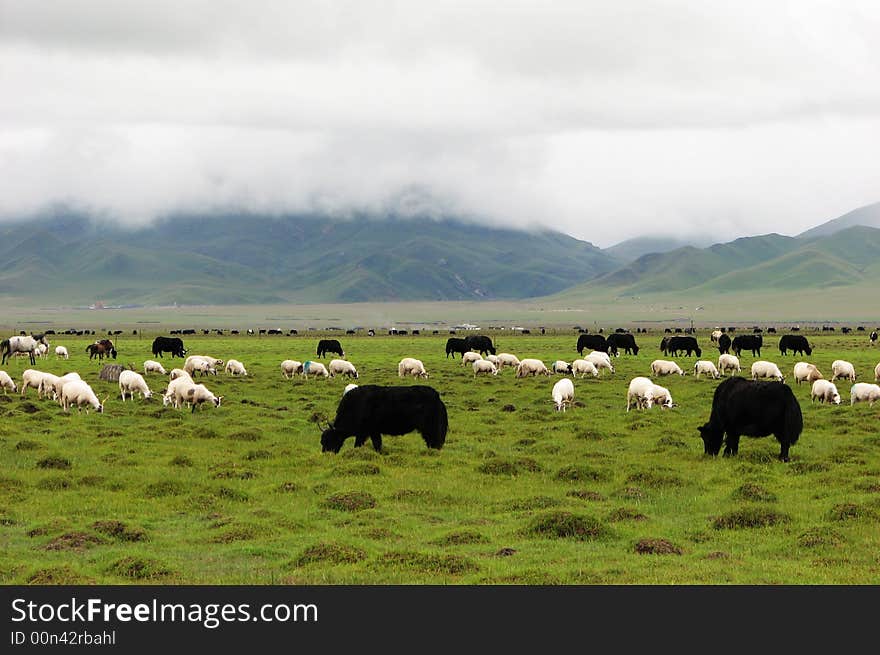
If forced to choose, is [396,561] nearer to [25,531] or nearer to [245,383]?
[25,531]

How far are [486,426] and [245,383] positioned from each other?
66.0ft

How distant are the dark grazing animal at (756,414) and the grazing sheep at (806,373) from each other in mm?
20693

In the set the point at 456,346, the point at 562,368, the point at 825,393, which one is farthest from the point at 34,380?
the point at 456,346

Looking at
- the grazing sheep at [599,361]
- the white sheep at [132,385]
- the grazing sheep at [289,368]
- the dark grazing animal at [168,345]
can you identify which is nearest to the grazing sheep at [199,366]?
the grazing sheep at [289,368]

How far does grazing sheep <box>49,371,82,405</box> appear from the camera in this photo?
35312mm

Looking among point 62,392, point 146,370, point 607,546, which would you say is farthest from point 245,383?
point 607,546

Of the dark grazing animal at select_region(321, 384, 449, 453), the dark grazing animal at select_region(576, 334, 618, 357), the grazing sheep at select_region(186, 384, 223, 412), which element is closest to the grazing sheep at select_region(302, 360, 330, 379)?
the grazing sheep at select_region(186, 384, 223, 412)

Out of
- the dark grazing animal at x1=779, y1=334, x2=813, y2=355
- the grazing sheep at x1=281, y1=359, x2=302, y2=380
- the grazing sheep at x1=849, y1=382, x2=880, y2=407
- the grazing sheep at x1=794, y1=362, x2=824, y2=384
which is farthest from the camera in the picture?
the dark grazing animal at x1=779, y1=334, x2=813, y2=355

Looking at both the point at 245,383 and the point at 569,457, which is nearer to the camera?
the point at 569,457

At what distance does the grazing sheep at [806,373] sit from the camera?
141 feet

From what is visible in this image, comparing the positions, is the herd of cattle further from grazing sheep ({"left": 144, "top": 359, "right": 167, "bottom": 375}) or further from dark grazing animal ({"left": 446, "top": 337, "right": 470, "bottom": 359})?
dark grazing animal ({"left": 446, "top": 337, "right": 470, "bottom": 359})

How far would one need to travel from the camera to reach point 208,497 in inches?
773

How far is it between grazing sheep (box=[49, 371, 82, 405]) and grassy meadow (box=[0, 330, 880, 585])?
912 millimetres

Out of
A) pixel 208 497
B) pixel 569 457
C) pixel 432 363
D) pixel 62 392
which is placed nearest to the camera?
pixel 208 497
